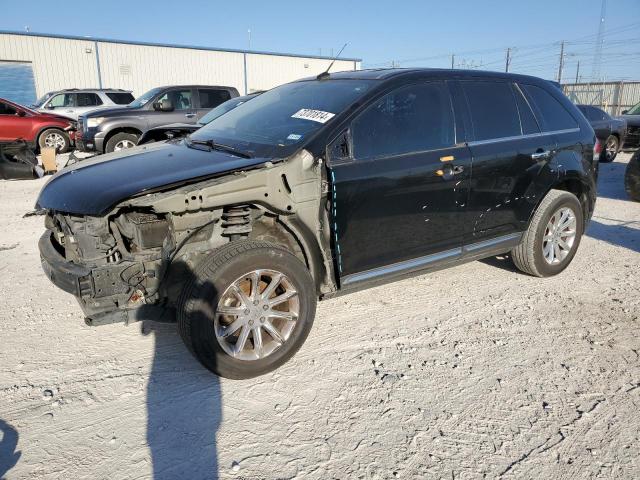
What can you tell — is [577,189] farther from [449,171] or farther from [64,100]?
[64,100]

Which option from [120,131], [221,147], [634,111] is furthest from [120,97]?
[634,111]

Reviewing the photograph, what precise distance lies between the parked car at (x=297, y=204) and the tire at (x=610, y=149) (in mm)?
9341

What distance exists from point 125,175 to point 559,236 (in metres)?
3.86

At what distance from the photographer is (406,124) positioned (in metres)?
3.47

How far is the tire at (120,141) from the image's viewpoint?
10984 mm

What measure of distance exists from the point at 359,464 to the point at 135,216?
184 cm

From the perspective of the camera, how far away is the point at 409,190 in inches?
134

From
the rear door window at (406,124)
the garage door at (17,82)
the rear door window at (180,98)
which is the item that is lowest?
the rear door window at (406,124)

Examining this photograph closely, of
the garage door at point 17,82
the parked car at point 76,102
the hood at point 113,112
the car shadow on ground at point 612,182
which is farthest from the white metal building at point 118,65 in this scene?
the car shadow on ground at point 612,182

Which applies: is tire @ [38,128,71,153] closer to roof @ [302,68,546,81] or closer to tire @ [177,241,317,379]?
roof @ [302,68,546,81]

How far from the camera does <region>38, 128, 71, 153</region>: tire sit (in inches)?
516

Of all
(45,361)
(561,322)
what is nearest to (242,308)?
(45,361)

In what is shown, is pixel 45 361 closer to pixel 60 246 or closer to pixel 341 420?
pixel 60 246

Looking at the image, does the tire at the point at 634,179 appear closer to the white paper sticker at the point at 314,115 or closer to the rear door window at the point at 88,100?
the white paper sticker at the point at 314,115
